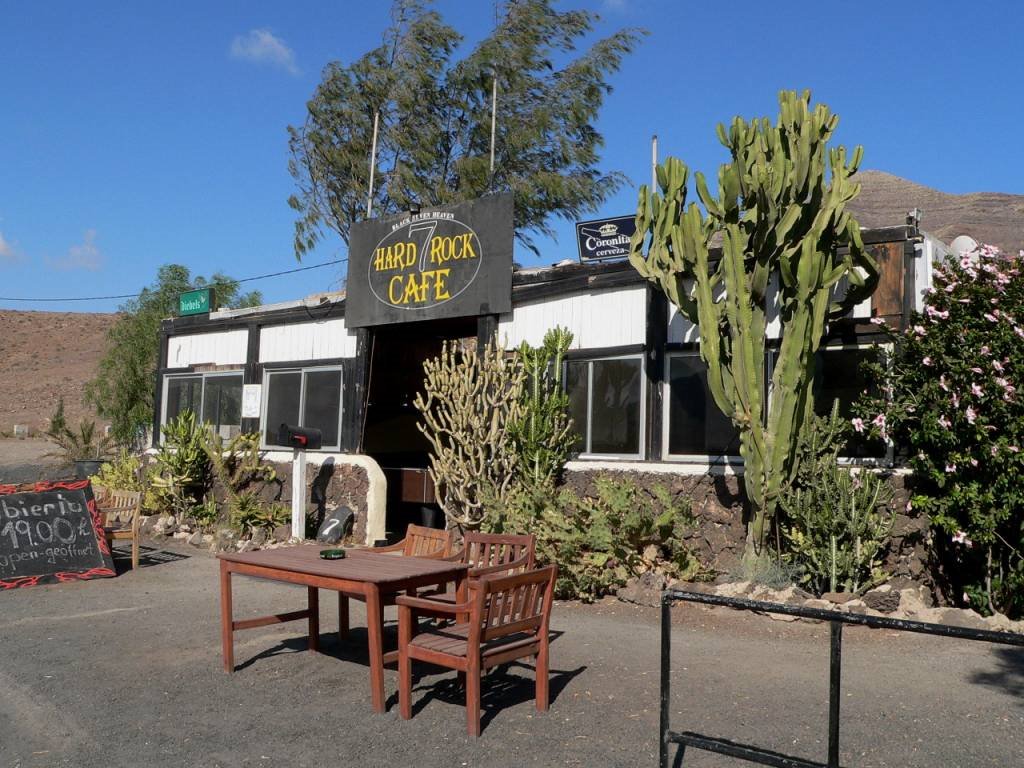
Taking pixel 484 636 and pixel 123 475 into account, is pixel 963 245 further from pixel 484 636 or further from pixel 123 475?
pixel 123 475

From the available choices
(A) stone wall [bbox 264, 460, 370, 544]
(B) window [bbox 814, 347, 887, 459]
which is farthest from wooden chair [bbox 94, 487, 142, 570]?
(B) window [bbox 814, 347, 887, 459]

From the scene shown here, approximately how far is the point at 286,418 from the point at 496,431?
5.18 m

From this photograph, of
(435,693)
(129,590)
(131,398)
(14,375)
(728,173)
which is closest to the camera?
(435,693)

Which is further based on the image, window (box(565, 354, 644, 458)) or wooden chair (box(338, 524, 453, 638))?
window (box(565, 354, 644, 458))

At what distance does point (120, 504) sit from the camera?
39.2 ft

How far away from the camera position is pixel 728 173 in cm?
885

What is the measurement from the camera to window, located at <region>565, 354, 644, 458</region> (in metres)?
10.7

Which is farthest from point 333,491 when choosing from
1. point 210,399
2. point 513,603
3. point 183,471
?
Answer: point 513,603

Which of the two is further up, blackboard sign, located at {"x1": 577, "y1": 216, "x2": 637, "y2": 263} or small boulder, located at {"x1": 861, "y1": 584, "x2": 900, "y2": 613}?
blackboard sign, located at {"x1": 577, "y1": 216, "x2": 637, "y2": 263}

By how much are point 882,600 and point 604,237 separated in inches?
213

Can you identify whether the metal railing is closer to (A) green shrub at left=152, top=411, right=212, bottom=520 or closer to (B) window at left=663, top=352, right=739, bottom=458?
(B) window at left=663, top=352, right=739, bottom=458

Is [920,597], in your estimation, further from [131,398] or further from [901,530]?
[131,398]

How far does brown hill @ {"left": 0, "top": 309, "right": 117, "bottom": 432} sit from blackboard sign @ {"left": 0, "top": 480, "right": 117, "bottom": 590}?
42.0 m

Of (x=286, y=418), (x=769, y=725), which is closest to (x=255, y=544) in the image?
(x=286, y=418)
